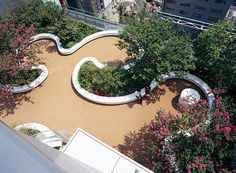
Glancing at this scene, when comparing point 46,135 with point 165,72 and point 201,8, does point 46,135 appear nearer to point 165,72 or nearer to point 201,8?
point 165,72

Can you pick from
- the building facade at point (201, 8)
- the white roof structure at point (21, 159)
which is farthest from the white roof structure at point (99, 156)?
the building facade at point (201, 8)

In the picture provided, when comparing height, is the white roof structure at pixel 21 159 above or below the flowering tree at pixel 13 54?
above

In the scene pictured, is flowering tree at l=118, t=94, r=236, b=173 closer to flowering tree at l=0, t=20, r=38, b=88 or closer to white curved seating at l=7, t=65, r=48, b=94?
white curved seating at l=7, t=65, r=48, b=94

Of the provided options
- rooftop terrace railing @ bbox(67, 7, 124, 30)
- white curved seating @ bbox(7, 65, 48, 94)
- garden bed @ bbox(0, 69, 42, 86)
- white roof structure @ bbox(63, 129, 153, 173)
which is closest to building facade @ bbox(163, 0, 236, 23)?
rooftop terrace railing @ bbox(67, 7, 124, 30)

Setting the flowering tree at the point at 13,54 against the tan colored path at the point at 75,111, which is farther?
the flowering tree at the point at 13,54

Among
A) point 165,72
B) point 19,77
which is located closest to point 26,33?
point 19,77

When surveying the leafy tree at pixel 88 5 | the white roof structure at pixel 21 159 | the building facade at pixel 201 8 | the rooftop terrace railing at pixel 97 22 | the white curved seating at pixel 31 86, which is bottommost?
the building facade at pixel 201 8

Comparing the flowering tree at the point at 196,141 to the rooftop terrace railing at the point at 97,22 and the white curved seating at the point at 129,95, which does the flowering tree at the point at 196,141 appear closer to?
the white curved seating at the point at 129,95
